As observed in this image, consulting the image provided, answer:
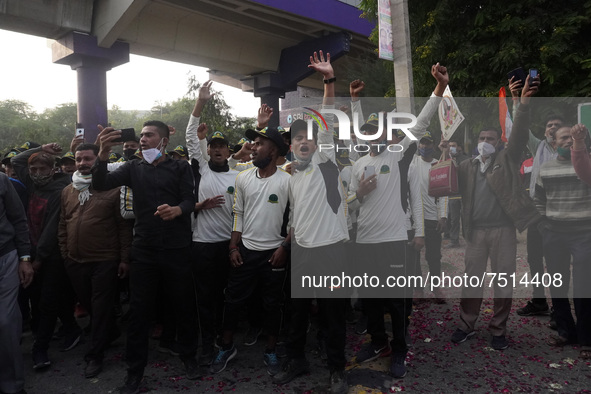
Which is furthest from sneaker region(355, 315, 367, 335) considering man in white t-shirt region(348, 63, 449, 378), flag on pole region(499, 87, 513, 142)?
flag on pole region(499, 87, 513, 142)

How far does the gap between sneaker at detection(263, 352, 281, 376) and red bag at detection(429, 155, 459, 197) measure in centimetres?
253

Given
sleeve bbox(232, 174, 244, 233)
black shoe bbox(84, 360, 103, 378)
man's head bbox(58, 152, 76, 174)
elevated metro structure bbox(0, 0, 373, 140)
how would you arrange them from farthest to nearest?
elevated metro structure bbox(0, 0, 373, 140)
man's head bbox(58, 152, 76, 174)
sleeve bbox(232, 174, 244, 233)
black shoe bbox(84, 360, 103, 378)

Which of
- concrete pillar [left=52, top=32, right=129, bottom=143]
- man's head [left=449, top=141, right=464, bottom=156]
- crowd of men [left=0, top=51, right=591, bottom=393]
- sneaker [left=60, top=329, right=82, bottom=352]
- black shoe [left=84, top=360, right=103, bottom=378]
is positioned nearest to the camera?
crowd of men [left=0, top=51, right=591, bottom=393]

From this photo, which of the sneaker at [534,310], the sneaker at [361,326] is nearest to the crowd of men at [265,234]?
the sneaker at [534,310]

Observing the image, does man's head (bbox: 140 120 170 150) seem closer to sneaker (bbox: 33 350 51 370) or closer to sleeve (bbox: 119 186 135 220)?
sleeve (bbox: 119 186 135 220)

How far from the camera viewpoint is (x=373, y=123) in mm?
4289

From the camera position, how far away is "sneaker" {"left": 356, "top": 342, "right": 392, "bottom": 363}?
4.08m

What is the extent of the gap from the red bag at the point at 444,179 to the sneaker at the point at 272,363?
253 centimetres

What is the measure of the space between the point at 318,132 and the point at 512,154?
2000 millimetres

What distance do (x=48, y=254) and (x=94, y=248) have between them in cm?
59

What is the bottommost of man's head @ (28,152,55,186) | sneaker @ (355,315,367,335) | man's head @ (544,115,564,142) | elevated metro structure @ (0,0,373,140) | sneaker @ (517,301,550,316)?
sneaker @ (355,315,367,335)

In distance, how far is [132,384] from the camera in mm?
3602

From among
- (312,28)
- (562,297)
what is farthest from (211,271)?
(312,28)

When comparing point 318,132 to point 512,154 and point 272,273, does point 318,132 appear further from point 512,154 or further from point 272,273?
point 512,154
